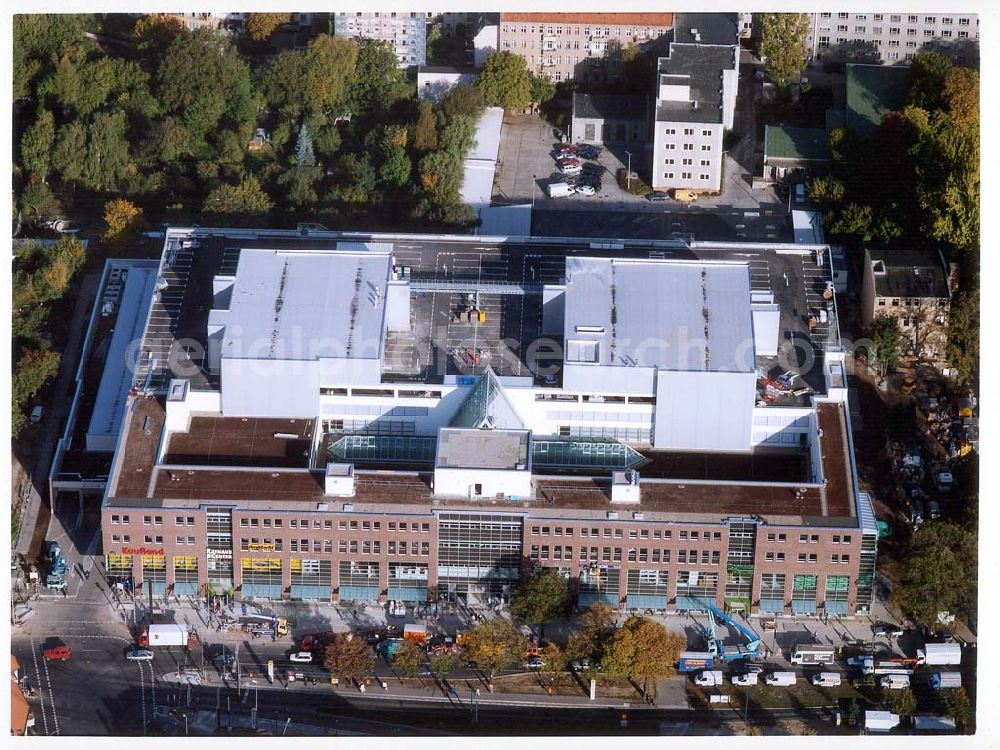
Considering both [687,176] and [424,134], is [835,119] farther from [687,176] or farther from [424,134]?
[424,134]

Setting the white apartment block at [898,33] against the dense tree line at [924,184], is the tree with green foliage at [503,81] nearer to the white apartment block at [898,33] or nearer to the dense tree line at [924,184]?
the white apartment block at [898,33]

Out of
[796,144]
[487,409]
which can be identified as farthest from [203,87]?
[487,409]

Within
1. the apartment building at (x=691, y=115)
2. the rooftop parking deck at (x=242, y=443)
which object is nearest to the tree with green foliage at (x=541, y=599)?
the rooftop parking deck at (x=242, y=443)

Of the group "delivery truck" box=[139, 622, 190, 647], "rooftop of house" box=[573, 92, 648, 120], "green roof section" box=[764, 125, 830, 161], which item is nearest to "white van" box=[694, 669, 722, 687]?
"delivery truck" box=[139, 622, 190, 647]

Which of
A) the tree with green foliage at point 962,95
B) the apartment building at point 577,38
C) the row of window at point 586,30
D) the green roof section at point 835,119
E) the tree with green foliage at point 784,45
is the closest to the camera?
the tree with green foliage at point 962,95

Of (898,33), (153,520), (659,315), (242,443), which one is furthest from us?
(898,33)
